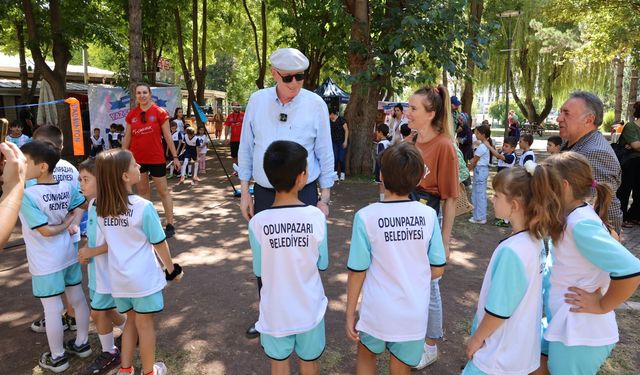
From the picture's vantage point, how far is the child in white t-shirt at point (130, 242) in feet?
8.63

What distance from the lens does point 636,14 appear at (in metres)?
13.2

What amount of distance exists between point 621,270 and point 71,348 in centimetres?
337

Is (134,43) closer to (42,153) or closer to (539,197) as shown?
(42,153)

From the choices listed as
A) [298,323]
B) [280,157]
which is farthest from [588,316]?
[280,157]

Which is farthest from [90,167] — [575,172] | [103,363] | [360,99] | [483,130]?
[360,99]

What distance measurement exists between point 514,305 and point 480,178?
19.1ft

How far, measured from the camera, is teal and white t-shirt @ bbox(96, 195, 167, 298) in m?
2.64

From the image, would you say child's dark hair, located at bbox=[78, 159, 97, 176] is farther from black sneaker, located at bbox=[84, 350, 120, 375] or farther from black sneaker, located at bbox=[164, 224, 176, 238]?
black sneaker, located at bbox=[164, 224, 176, 238]

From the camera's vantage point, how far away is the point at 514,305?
1920 millimetres

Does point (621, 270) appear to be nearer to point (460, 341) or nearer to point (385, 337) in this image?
point (385, 337)

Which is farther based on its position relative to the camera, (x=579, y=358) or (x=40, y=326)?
(x=40, y=326)

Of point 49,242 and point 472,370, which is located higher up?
point 49,242

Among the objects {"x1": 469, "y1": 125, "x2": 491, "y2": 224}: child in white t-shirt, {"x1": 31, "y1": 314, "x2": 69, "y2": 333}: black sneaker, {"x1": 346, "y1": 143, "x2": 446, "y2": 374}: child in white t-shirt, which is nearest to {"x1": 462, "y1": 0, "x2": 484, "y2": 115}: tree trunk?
{"x1": 469, "y1": 125, "x2": 491, "y2": 224}: child in white t-shirt

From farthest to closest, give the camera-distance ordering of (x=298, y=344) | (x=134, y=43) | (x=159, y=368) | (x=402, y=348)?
1. (x=134, y=43)
2. (x=159, y=368)
3. (x=298, y=344)
4. (x=402, y=348)
